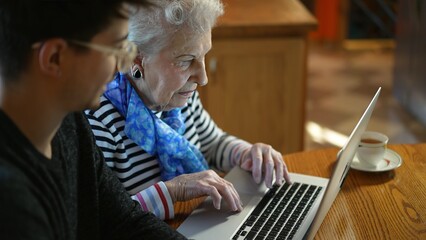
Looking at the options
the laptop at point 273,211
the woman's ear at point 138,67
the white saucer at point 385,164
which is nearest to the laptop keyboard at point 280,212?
the laptop at point 273,211

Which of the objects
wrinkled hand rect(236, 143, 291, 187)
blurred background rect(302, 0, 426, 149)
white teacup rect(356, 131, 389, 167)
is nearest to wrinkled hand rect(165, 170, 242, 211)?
wrinkled hand rect(236, 143, 291, 187)

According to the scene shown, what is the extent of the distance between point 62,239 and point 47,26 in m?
0.34

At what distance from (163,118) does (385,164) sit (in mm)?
581

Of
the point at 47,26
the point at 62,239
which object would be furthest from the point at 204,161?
the point at 47,26

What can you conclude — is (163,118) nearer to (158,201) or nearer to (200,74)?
(200,74)

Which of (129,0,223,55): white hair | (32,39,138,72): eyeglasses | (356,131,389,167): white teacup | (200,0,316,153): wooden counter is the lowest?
(200,0,316,153): wooden counter

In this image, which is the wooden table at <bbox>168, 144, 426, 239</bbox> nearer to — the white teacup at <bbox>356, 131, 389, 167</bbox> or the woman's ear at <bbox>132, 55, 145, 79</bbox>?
the white teacup at <bbox>356, 131, 389, 167</bbox>

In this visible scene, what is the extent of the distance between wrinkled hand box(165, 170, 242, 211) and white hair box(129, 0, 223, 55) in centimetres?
31

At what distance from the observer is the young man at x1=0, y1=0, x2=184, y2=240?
2.85 ft

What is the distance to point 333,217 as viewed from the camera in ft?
4.50

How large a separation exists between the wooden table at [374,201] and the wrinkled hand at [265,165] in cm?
8

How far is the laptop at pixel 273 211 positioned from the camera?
1293 mm

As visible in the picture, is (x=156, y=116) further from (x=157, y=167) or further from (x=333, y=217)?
(x=333, y=217)

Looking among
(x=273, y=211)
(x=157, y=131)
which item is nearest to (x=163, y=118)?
(x=157, y=131)
